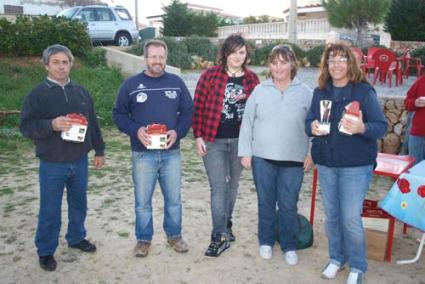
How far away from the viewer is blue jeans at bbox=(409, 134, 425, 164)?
4.32 m

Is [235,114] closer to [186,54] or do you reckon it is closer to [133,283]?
[133,283]

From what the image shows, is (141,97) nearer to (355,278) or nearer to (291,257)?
(291,257)

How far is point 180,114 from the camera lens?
11.6 ft

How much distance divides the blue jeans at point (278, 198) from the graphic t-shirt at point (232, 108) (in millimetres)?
302

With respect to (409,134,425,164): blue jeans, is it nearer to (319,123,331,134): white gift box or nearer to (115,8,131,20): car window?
(319,123,331,134): white gift box

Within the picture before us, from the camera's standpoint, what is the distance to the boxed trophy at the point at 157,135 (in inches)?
128

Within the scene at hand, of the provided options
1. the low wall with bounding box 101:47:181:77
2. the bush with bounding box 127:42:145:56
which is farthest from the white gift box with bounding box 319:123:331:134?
the bush with bounding box 127:42:145:56

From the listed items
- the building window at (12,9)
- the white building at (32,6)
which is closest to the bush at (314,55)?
the white building at (32,6)

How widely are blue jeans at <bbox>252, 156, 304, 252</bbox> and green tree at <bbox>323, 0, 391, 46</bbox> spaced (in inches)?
642

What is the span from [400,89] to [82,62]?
839cm

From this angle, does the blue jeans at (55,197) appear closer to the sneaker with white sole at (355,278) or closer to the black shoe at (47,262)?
the black shoe at (47,262)

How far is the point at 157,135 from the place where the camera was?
3.24 metres

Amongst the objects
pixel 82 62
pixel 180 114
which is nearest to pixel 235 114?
pixel 180 114

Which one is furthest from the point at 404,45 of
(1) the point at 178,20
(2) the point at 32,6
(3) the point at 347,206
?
(2) the point at 32,6
